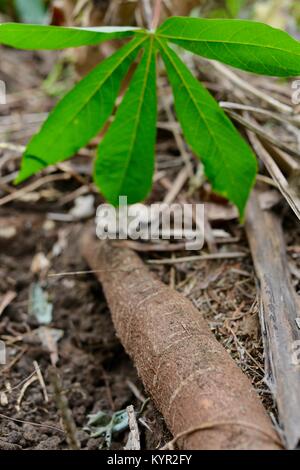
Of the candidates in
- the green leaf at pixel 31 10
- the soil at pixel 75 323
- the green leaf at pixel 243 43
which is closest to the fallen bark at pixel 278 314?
the soil at pixel 75 323

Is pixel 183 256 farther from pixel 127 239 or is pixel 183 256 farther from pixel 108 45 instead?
pixel 108 45

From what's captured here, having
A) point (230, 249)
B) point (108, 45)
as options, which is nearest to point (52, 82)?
point (108, 45)

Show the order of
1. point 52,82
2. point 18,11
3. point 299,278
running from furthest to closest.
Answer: point 18,11, point 52,82, point 299,278

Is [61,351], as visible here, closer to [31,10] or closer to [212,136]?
[212,136]

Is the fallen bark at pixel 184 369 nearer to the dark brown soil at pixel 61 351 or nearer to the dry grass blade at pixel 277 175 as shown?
the dark brown soil at pixel 61 351

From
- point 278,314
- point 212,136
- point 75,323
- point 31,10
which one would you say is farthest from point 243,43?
point 31,10
